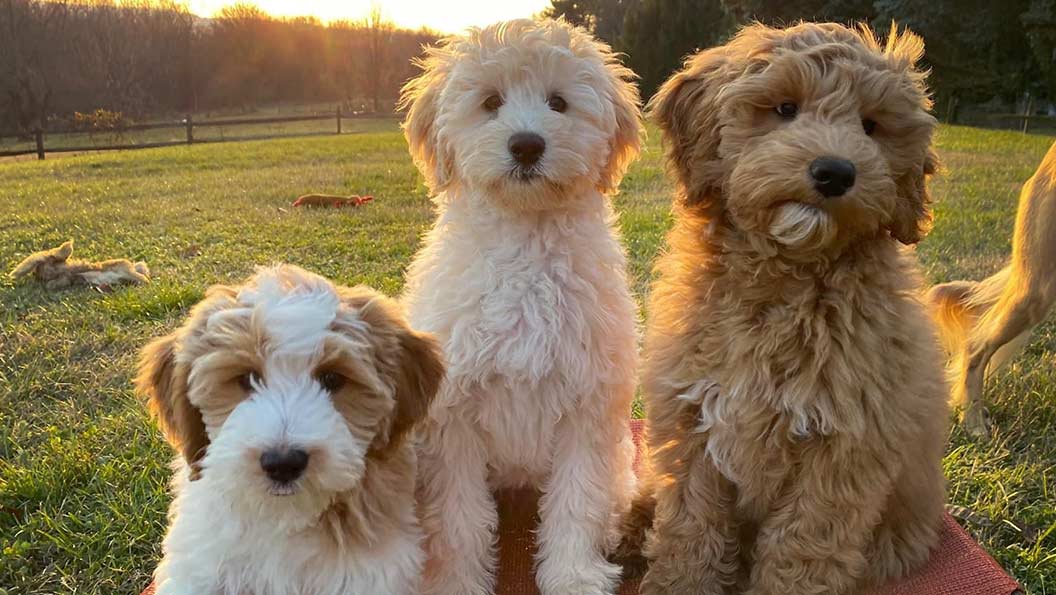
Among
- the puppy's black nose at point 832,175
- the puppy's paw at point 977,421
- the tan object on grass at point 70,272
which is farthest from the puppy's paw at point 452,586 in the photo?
the tan object on grass at point 70,272

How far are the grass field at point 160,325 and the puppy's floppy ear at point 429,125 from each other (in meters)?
1.09

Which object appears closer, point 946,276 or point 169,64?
point 946,276

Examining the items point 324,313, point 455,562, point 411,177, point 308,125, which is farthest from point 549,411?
point 308,125

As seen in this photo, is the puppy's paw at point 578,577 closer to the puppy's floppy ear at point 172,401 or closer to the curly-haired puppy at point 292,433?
the curly-haired puppy at point 292,433

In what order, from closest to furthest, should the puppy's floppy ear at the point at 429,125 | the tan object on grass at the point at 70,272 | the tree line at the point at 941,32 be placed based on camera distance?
the puppy's floppy ear at the point at 429,125 < the tan object on grass at the point at 70,272 < the tree line at the point at 941,32

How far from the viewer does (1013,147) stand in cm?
1823

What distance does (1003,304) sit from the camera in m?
4.55

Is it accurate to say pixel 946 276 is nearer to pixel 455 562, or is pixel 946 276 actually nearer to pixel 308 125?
pixel 455 562

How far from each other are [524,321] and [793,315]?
36.9 inches

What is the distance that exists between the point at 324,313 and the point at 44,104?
143 ft

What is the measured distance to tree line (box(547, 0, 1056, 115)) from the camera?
20438mm

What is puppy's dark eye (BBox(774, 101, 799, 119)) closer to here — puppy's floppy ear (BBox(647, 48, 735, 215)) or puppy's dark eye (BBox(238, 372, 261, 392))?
puppy's floppy ear (BBox(647, 48, 735, 215))

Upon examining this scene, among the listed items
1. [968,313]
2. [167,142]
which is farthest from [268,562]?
[167,142]

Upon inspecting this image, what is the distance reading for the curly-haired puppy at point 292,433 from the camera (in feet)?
7.31
